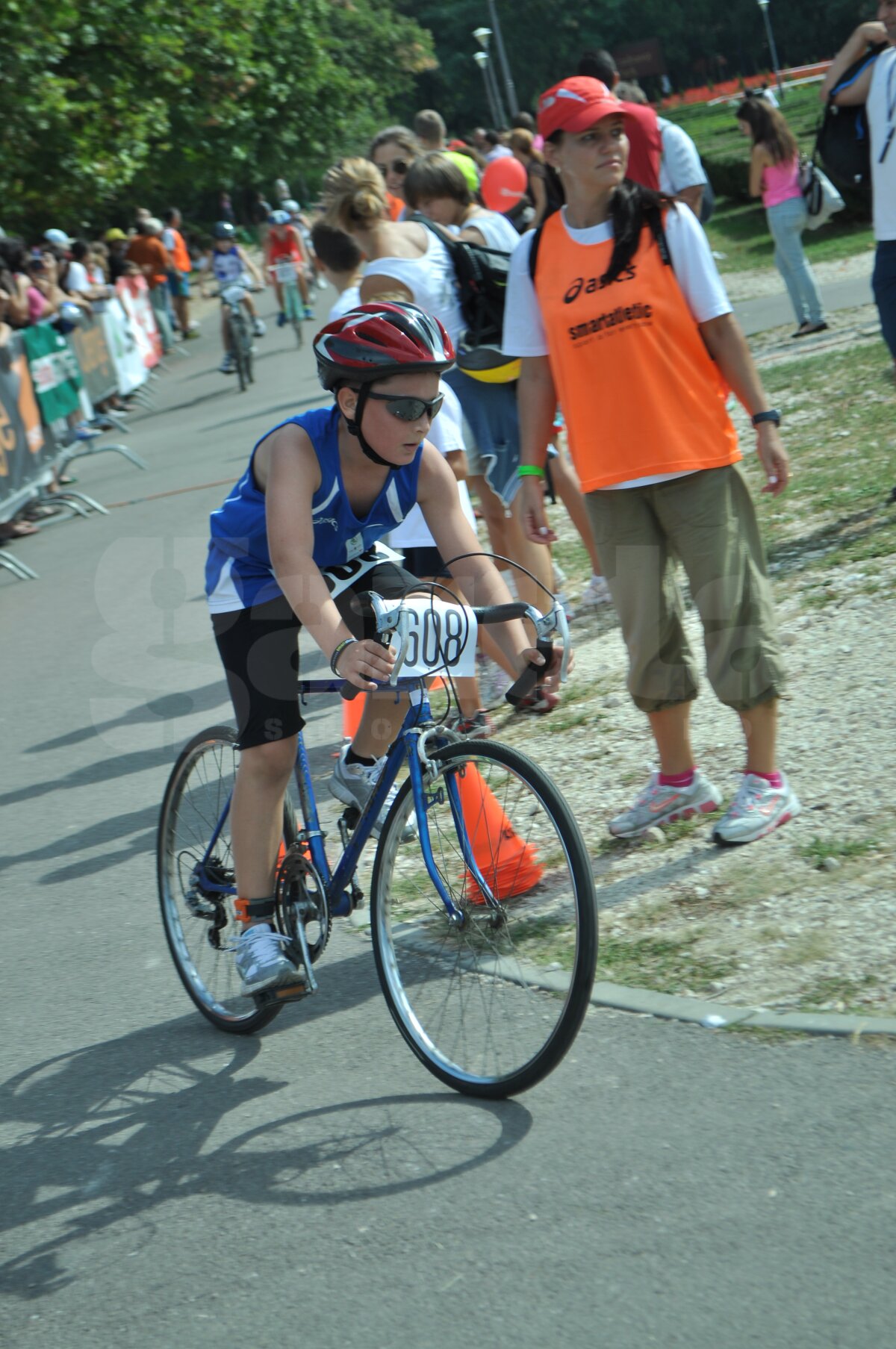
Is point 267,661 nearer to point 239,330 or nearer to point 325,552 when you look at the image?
point 325,552

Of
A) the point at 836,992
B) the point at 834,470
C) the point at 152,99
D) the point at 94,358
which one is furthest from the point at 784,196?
the point at 152,99

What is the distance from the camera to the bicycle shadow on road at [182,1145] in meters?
3.41

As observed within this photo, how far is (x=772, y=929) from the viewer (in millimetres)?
4160

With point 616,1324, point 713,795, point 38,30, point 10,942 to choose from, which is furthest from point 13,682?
point 38,30

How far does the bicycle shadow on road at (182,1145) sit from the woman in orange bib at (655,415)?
1.58 metres

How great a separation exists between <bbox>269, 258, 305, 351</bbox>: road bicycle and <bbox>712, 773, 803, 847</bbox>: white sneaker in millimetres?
20529

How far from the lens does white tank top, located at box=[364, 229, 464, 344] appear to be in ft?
20.3

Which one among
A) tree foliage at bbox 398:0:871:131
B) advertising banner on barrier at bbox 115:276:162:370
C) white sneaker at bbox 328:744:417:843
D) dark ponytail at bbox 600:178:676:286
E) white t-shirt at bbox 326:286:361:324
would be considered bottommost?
white sneaker at bbox 328:744:417:843

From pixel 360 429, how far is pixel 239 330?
17658 millimetres

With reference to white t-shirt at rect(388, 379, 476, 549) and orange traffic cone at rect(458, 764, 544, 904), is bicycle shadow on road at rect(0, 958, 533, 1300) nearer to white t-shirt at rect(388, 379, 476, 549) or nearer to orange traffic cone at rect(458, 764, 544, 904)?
orange traffic cone at rect(458, 764, 544, 904)

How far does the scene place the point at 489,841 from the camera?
3.64 m

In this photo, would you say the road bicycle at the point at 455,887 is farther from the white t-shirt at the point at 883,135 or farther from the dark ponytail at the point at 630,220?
the white t-shirt at the point at 883,135

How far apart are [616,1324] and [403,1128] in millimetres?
953

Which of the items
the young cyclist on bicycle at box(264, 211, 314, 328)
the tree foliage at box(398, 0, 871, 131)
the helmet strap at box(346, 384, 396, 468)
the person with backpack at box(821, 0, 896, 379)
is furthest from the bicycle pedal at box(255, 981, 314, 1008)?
the tree foliage at box(398, 0, 871, 131)
